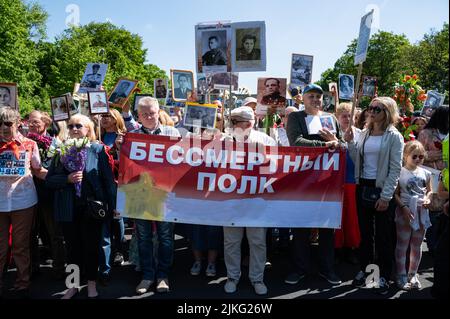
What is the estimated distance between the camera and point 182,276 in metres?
4.91

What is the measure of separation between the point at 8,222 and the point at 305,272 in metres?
3.40

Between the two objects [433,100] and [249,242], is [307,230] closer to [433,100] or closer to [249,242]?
[249,242]

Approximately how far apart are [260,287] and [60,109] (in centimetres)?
420

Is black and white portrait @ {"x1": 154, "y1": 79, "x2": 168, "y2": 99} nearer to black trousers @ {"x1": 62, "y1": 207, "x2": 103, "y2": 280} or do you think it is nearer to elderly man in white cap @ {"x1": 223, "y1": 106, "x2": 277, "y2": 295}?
elderly man in white cap @ {"x1": 223, "y1": 106, "x2": 277, "y2": 295}

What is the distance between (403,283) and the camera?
179 inches

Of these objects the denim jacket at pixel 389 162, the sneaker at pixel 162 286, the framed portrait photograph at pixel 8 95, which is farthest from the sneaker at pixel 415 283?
the framed portrait photograph at pixel 8 95

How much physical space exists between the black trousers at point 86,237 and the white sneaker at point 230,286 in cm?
144

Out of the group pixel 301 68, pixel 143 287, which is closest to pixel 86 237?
pixel 143 287

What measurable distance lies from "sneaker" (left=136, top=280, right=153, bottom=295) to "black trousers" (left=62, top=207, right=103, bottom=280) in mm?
485

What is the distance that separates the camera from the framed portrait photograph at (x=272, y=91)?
5828mm

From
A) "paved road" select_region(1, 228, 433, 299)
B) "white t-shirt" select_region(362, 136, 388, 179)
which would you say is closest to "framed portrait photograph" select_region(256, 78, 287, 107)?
"white t-shirt" select_region(362, 136, 388, 179)

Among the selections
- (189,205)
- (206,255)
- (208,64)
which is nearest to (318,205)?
(189,205)

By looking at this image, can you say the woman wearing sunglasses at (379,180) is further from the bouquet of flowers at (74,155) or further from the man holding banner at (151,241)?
the bouquet of flowers at (74,155)

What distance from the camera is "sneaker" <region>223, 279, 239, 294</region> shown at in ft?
14.4
